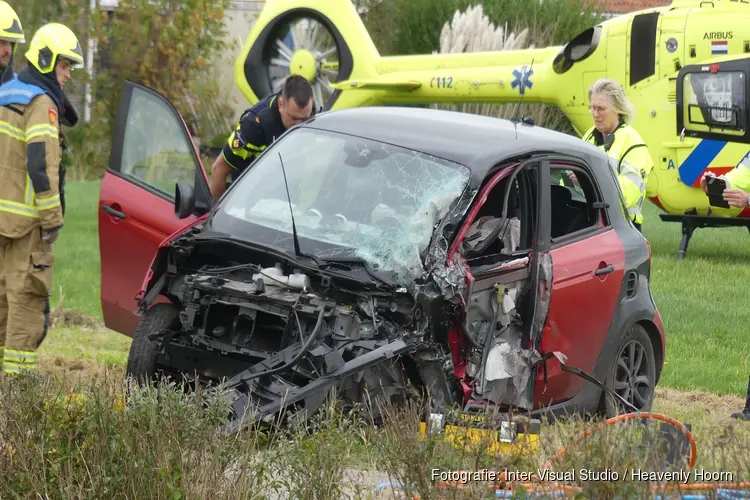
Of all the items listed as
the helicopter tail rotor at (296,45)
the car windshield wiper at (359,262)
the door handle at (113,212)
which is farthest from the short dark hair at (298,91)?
the helicopter tail rotor at (296,45)

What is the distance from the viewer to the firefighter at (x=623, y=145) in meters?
8.90

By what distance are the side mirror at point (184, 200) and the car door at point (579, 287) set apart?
2.03 meters

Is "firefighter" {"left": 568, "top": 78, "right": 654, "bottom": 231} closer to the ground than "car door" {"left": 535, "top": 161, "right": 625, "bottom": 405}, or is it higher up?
higher up

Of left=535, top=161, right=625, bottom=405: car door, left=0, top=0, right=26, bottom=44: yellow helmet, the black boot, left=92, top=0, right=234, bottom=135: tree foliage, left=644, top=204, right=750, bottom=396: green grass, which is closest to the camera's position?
left=535, top=161, right=625, bottom=405: car door

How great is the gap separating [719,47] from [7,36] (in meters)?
8.87

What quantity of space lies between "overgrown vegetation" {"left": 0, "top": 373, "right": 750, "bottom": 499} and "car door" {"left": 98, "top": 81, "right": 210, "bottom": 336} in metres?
2.71

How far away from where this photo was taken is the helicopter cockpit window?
13266 millimetres

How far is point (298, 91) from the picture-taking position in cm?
→ 829

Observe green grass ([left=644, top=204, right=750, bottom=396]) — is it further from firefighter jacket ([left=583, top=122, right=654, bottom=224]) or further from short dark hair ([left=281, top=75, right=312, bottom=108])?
short dark hair ([left=281, top=75, right=312, bottom=108])

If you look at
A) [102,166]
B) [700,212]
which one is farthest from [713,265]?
[102,166]

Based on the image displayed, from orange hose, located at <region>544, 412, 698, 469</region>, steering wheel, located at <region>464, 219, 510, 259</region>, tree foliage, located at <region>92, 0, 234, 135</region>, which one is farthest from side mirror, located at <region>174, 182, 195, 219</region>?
tree foliage, located at <region>92, 0, 234, 135</region>

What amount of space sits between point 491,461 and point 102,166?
2202 centimetres

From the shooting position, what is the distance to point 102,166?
25.3m

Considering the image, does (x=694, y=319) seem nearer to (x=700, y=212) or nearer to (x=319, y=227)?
(x=700, y=212)
